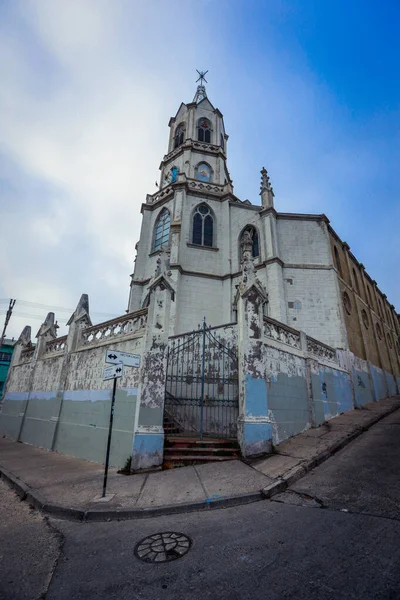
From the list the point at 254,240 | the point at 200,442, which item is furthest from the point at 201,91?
the point at 200,442

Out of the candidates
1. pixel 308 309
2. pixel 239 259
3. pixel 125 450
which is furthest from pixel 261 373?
pixel 239 259

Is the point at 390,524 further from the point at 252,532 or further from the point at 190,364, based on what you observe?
the point at 190,364

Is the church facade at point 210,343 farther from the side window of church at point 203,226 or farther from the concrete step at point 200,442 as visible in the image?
the concrete step at point 200,442

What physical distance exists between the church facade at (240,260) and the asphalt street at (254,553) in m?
10.6

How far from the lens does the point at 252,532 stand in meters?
3.33

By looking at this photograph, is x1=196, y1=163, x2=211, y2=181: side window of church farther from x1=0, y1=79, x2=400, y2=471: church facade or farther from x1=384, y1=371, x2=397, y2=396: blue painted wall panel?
x1=384, y1=371, x2=397, y2=396: blue painted wall panel

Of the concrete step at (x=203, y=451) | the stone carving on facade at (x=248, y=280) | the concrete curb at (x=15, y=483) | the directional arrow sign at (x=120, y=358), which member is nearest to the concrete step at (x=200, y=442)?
the concrete step at (x=203, y=451)

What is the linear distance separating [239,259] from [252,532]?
15.3 meters

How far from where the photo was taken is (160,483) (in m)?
5.25

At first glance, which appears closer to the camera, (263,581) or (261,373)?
(263,581)

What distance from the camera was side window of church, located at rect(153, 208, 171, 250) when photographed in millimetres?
18812

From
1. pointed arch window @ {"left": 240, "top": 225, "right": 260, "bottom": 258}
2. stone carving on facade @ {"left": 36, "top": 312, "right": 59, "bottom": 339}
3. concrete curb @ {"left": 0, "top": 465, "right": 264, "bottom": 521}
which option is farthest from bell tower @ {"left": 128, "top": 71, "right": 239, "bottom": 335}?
concrete curb @ {"left": 0, "top": 465, "right": 264, "bottom": 521}

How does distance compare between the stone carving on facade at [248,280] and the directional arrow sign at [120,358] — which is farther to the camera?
the stone carving on facade at [248,280]

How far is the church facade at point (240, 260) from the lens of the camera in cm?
1512
